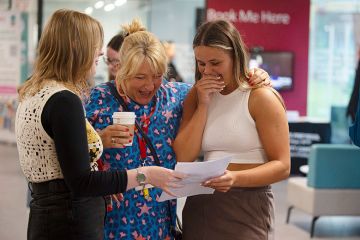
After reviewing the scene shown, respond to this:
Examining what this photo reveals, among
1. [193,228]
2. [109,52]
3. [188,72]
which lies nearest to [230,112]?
[193,228]

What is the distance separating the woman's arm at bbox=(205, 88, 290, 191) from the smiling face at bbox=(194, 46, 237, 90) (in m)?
0.14

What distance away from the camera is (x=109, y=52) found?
143 inches

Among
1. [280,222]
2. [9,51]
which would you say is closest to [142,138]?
[280,222]

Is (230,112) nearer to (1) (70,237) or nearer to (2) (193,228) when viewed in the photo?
(2) (193,228)

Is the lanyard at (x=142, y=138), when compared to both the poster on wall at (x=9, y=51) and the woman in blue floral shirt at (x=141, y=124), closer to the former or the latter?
the woman in blue floral shirt at (x=141, y=124)

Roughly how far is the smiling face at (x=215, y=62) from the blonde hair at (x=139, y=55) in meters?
0.15

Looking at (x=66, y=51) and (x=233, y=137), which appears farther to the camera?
(x=233, y=137)

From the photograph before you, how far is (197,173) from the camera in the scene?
2197 millimetres

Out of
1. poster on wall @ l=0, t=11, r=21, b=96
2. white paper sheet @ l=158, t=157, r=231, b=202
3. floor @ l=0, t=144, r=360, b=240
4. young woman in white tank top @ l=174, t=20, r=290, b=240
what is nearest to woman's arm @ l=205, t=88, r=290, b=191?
young woman in white tank top @ l=174, t=20, r=290, b=240

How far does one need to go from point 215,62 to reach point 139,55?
299 millimetres

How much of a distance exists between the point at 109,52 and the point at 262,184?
60.9 inches

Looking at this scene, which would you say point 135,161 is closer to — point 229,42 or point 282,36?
point 229,42

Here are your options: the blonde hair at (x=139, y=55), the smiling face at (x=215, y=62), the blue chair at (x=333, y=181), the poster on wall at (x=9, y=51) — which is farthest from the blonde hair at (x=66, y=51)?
the poster on wall at (x=9, y=51)

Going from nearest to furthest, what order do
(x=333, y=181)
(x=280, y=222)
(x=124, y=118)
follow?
(x=124, y=118) < (x=333, y=181) < (x=280, y=222)
